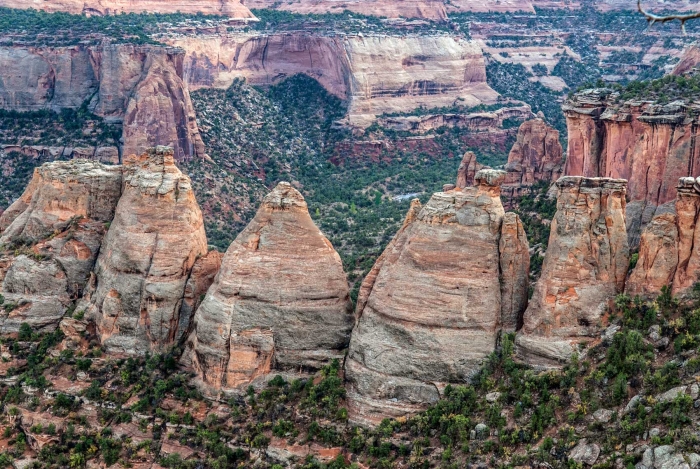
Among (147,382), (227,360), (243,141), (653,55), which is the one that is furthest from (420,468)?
(653,55)

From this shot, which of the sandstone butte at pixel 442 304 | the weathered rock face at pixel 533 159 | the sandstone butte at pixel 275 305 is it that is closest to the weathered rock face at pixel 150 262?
the sandstone butte at pixel 275 305

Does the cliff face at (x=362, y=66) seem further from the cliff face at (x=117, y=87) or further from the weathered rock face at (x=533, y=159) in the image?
the weathered rock face at (x=533, y=159)

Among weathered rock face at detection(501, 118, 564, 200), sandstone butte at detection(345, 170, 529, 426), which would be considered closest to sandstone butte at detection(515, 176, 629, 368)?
sandstone butte at detection(345, 170, 529, 426)

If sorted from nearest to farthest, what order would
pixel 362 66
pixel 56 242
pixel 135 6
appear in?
pixel 56 242, pixel 135 6, pixel 362 66

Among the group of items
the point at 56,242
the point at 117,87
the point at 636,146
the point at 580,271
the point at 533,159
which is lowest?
the point at 117,87

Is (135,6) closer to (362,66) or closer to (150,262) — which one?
(362,66)

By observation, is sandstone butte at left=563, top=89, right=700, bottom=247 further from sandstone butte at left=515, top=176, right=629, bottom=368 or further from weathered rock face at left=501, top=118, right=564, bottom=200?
sandstone butte at left=515, top=176, right=629, bottom=368

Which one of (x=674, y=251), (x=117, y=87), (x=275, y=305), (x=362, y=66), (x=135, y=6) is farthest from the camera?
(x=362, y=66)

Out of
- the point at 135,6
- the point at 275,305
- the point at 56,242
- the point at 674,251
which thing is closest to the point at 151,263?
the point at 56,242
